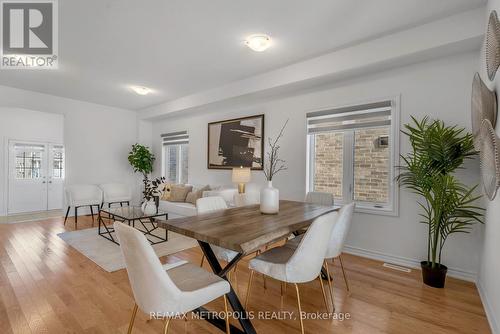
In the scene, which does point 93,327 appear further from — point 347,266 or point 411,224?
point 411,224

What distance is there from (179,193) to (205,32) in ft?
11.4

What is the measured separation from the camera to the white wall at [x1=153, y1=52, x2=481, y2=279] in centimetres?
271

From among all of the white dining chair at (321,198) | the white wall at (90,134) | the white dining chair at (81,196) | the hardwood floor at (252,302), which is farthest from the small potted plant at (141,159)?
the white dining chair at (321,198)

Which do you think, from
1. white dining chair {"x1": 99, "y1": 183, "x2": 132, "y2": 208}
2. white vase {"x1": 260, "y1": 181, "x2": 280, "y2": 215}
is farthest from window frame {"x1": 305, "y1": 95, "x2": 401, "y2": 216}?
white dining chair {"x1": 99, "y1": 183, "x2": 132, "y2": 208}

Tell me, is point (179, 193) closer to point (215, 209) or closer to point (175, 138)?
point (175, 138)

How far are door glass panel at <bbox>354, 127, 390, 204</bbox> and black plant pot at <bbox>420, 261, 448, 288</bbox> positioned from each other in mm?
955

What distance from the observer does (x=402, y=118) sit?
3.10 metres

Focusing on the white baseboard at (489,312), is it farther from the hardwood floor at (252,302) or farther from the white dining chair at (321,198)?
the white dining chair at (321,198)

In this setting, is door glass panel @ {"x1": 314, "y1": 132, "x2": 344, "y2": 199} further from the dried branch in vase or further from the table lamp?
the table lamp

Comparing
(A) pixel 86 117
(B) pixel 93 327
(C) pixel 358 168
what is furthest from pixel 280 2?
(A) pixel 86 117

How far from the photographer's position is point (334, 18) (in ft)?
8.35

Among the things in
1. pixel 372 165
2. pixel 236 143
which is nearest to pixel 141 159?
pixel 236 143

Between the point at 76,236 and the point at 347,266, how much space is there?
4186 mm

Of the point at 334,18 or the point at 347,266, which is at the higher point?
the point at 334,18
